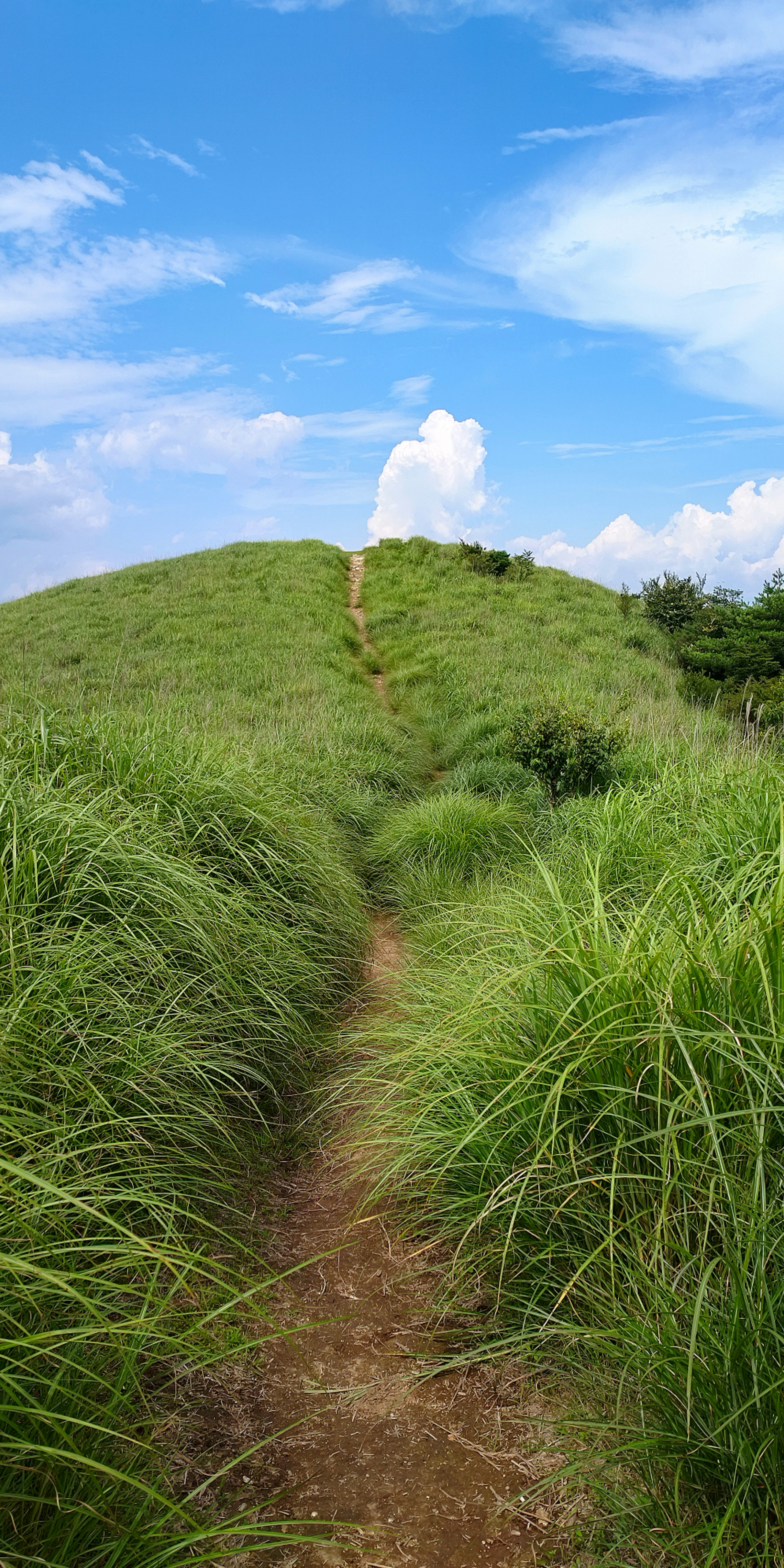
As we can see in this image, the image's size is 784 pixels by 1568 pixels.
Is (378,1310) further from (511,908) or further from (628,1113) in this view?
(511,908)

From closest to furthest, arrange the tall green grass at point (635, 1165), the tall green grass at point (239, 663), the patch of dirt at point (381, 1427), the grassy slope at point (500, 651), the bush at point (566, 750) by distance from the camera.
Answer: the tall green grass at point (635, 1165)
the patch of dirt at point (381, 1427)
the tall green grass at point (239, 663)
the bush at point (566, 750)
the grassy slope at point (500, 651)

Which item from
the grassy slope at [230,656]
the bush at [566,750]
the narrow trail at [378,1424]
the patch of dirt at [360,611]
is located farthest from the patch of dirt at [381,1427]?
the patch of dirt at [360,611]

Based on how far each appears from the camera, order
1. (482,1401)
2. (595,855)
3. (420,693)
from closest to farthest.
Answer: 1. (482,1401)
2. (595,855)
3. (420,693)

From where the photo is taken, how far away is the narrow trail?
6.58 feet

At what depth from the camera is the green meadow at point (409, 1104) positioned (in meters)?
1.76

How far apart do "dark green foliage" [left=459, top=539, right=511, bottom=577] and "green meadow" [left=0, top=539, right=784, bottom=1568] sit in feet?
51.0

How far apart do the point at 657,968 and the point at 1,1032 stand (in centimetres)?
200

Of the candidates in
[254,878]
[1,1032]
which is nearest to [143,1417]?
[1,1032]

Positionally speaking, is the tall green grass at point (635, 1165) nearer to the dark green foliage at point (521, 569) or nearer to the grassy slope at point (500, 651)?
the grassy slope at point (500, 651)

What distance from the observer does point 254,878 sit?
15.0 feet

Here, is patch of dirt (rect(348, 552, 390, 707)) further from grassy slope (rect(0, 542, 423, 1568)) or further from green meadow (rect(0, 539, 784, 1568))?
green meadow (rect(0, 539, 784, 1568))

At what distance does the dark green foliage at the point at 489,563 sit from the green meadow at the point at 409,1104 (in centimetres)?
1556

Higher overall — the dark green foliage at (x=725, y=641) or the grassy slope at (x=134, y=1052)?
the dark green foliage at (x=725, y=641)

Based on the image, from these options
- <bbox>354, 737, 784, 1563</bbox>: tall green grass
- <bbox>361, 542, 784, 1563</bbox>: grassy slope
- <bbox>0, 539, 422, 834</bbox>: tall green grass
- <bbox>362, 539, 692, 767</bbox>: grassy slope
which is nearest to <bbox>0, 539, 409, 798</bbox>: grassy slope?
<bbox>0, 539, 422, 834</bbox>: tall green grass
